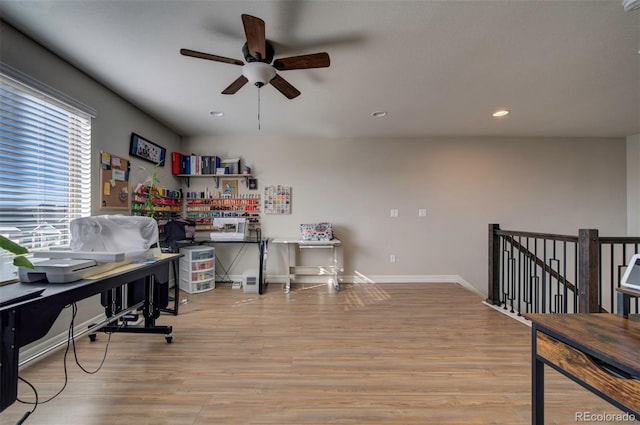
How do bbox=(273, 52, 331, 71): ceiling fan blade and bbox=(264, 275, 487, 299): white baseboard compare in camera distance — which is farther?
bbox=(264, 275, 487, 299): white baseboard

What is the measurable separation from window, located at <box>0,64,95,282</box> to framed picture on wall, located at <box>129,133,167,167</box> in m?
0.51

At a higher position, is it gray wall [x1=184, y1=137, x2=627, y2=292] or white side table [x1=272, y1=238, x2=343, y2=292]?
gray wall [x1=184, y1=137, x2=627, y2=292]

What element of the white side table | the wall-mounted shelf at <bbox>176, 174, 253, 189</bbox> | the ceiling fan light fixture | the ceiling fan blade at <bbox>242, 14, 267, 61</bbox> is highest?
the ceiling fan blade at <bbox>242, 14, 267, 61</bbox>

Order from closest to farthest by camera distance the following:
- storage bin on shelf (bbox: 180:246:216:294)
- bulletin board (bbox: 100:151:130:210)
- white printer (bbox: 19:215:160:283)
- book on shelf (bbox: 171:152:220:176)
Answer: white printer (bbox: 19:215:160:283)
bulletin board (bbox: 100:151:130:210)
storage bin on shelf (bbox: 180:246:216:294)
book on shelf (bbox: 171:152:220:176)

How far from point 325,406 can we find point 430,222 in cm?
332

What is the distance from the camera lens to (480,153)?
3996mm

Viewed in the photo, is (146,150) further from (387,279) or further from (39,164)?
(387,279)

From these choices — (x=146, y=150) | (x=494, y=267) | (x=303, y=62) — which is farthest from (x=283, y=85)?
(x=494, y=267)

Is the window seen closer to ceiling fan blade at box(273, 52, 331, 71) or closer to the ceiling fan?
the ceiling fan

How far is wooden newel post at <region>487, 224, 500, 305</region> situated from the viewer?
2.93m

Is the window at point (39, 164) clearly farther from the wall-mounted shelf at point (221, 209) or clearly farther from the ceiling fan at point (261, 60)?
the wall-mounted shelf at point (221, 209)

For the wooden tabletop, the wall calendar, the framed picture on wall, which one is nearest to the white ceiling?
the framed picture on wall

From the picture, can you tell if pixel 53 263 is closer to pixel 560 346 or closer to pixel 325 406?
pixel 325 406

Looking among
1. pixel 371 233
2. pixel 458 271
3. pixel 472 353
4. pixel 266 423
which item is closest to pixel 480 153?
pixel 458 271
